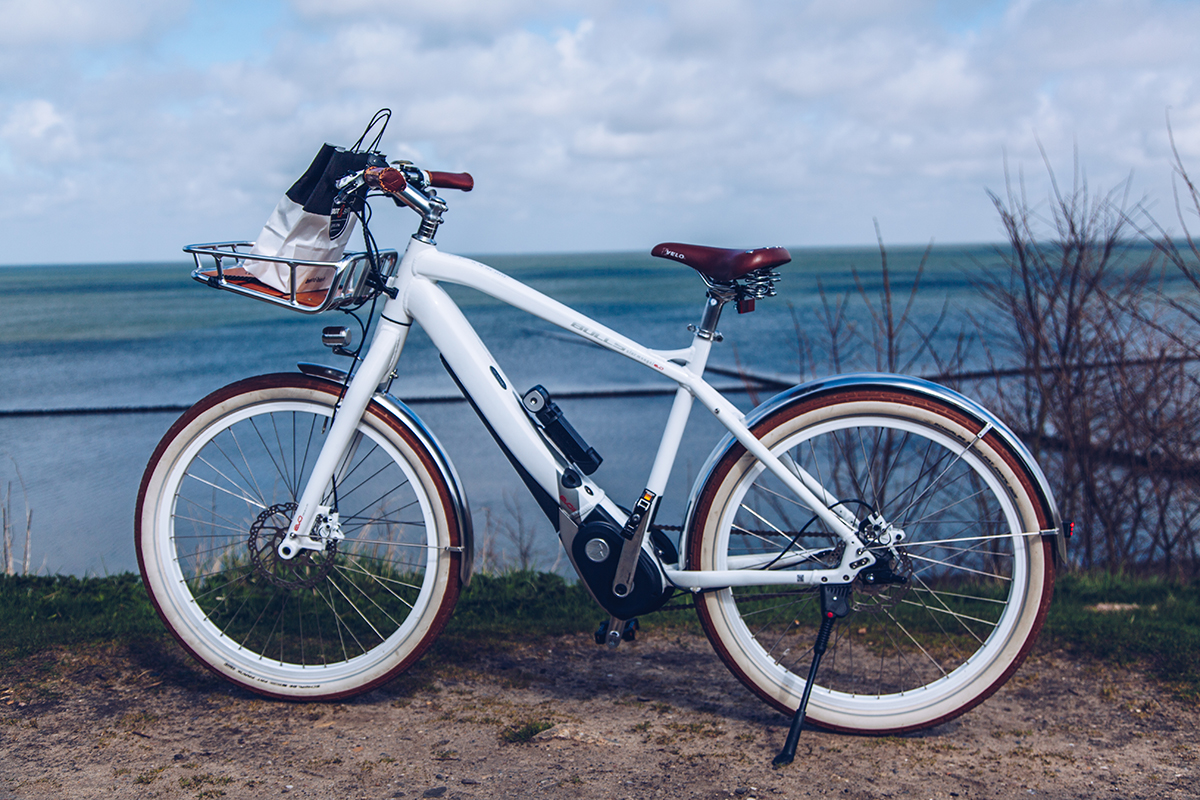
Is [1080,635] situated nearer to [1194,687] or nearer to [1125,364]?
[1194,687]

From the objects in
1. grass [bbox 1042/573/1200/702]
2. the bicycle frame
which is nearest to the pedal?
the bicycle frame

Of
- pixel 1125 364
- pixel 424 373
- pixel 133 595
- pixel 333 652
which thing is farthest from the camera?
pixel 424 373

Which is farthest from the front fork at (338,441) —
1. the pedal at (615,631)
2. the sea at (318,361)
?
the sea at (318,361)

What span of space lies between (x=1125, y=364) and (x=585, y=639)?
4237 mm

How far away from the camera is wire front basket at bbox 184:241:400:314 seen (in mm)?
2691

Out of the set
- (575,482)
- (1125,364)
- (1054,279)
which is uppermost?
(1054,279)

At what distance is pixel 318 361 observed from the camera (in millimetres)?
21688

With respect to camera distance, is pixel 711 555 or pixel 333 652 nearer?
pixel 711 555

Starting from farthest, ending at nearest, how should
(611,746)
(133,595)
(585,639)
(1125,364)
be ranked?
(1125,364), (133,595), (585,639), (611,746)

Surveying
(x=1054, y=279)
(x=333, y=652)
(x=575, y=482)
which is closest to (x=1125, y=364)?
(x=1054, y=279)

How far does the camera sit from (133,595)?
390cm

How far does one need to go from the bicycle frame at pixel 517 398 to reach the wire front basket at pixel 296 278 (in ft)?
0.36

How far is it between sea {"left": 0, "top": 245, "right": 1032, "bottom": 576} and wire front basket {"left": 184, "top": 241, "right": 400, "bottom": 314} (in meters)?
1.39

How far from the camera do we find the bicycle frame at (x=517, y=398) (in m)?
2.75
